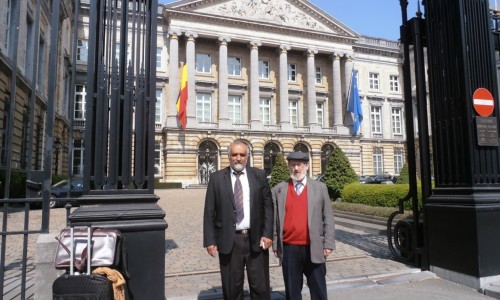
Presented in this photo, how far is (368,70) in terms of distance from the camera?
5094 cm

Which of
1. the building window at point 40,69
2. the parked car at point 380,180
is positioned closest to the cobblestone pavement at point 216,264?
the building window at point 40,69

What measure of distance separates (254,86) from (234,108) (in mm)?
3471

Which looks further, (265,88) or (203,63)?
(265,88)

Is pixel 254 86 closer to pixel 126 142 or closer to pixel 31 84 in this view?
pixel 31 84

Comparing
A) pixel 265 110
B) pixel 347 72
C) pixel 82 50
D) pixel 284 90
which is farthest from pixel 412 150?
pixel 347 72

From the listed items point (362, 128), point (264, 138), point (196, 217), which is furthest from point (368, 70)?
point (196, 217)

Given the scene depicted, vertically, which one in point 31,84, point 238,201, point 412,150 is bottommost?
point 238,201

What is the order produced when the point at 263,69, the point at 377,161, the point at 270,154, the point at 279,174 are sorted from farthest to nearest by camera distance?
the point at 377,161
the point at 263,69
the point at 270,154
the point at 279,174

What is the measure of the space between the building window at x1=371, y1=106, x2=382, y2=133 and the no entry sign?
47.1 meters

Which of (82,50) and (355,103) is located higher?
(82,50)

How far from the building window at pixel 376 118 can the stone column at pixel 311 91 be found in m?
10.2

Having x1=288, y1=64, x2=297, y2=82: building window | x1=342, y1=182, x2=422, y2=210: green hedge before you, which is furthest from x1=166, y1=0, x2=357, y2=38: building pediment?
x1=342, y1=182, x2=422, y2=210: green hedge

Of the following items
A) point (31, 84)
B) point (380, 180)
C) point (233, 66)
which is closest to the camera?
point (31, 84)

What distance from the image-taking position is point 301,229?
4082mm
